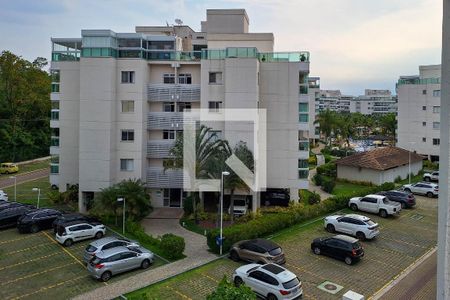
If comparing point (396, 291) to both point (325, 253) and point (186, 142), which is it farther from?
point (186, 142)

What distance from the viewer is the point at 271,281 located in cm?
1614

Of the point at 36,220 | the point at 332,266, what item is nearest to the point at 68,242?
the point at 36,220

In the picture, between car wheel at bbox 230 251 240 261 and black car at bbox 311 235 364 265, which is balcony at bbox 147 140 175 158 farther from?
black car at bbox 311 235 364 265

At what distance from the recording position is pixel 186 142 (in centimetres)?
2731

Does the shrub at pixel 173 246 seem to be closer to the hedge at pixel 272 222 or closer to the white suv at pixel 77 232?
the hedge at pixel 272 222

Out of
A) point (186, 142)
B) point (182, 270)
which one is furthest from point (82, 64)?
point (182, 270)

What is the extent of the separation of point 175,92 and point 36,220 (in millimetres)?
14450

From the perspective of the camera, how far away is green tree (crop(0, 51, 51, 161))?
168ft

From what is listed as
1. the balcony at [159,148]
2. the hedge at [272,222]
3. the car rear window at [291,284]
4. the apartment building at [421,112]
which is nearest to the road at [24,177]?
the balcony at [159,148]

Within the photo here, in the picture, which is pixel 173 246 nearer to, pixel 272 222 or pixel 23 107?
pixel 272 222

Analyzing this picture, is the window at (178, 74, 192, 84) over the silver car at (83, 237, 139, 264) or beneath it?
over

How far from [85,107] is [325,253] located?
21.1 metres

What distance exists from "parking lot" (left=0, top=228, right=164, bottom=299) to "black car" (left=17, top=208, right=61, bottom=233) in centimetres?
57

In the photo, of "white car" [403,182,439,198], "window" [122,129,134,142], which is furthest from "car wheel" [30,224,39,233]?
"white car" [403,182,439,198]
